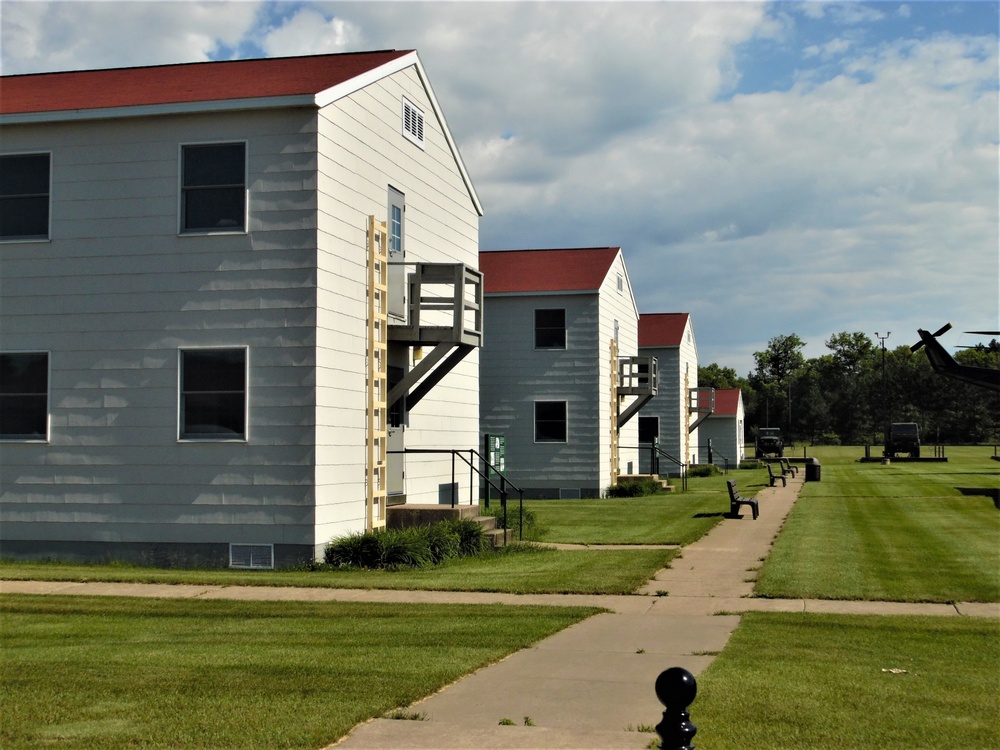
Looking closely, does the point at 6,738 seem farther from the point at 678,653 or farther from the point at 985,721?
the point at 985,721

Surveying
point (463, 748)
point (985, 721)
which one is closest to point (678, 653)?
point (985, 721)

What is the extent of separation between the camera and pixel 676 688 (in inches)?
175

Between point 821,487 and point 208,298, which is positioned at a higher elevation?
point 208,298

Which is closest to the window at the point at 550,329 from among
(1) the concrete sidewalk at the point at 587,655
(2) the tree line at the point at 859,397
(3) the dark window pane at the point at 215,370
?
(1) the concrete sidewalk at the point at 587,655

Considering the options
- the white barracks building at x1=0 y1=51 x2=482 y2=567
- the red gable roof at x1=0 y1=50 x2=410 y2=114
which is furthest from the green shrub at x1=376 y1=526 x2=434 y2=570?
the red gable roof at x1=0 y1=50 x2=410 y2=114

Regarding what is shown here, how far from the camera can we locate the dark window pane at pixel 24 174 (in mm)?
17375

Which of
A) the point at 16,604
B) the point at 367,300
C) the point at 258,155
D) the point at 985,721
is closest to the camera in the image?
the point at 985,721

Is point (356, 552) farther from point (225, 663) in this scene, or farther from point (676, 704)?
point (676, 704)

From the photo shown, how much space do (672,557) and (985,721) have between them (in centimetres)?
1051

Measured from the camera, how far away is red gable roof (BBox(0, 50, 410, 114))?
16.9 m

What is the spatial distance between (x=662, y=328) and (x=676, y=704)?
47.9m

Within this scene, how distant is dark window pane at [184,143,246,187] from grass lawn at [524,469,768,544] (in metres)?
9.24

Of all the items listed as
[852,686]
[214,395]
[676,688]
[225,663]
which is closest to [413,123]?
[214,395]

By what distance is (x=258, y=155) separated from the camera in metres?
16.5
